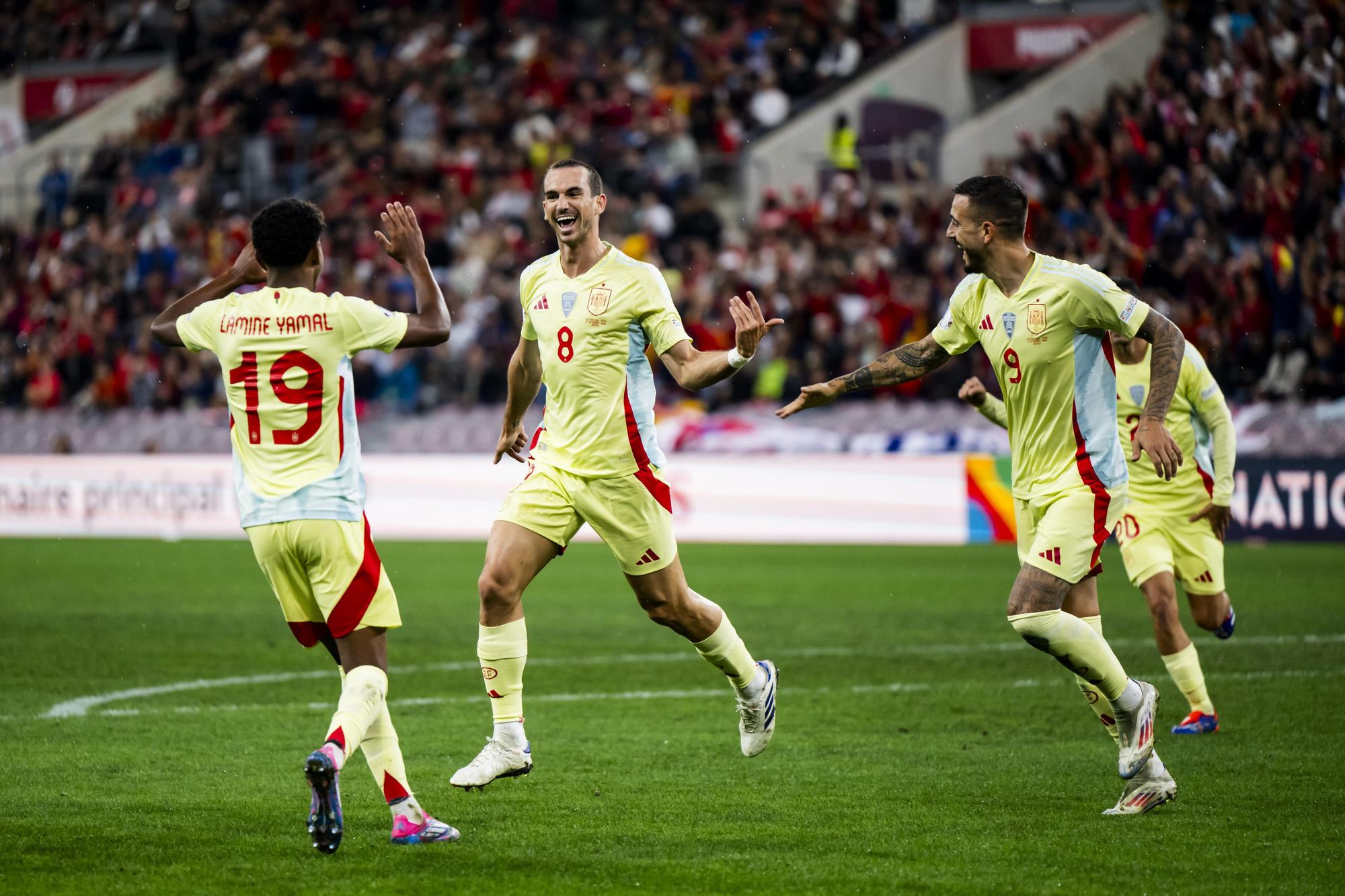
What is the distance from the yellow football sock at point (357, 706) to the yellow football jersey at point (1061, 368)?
262cm

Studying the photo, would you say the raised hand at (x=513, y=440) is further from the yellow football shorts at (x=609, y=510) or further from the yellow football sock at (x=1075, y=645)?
the yellow football sock at (x=1075, y=645)

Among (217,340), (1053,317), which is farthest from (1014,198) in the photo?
(217,340)

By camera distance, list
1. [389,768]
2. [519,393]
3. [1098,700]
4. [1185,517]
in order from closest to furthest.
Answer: [389,768], [1098,700], [519,393], [1185,517]

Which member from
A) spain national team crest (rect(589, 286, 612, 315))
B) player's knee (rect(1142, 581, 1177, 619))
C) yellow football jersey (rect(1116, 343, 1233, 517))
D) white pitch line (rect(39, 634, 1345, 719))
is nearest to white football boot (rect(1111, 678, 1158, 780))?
player's knee (rect(1142, 581, 1177, 619))

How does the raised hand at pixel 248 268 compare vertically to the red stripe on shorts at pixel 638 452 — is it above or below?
above

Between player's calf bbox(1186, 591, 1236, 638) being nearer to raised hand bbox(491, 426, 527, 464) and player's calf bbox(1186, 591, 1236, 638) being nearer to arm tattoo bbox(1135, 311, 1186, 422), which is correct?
arm tattoo bbox(1135, 311, 1186, 422)

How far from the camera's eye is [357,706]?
5762mm

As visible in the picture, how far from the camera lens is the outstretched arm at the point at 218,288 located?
6184 millimetres

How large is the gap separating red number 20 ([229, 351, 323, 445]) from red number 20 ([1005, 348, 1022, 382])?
8.75ft

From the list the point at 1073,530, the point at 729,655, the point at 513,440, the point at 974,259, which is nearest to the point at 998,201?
the point at 974,259

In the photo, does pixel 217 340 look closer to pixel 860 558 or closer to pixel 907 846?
pixel 907 846

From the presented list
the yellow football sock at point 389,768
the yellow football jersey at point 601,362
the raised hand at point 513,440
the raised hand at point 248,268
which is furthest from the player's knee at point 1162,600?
the raised hand at point 248,268

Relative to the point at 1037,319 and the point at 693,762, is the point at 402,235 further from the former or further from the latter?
the point at 693,762

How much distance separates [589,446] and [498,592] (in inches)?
28.8
